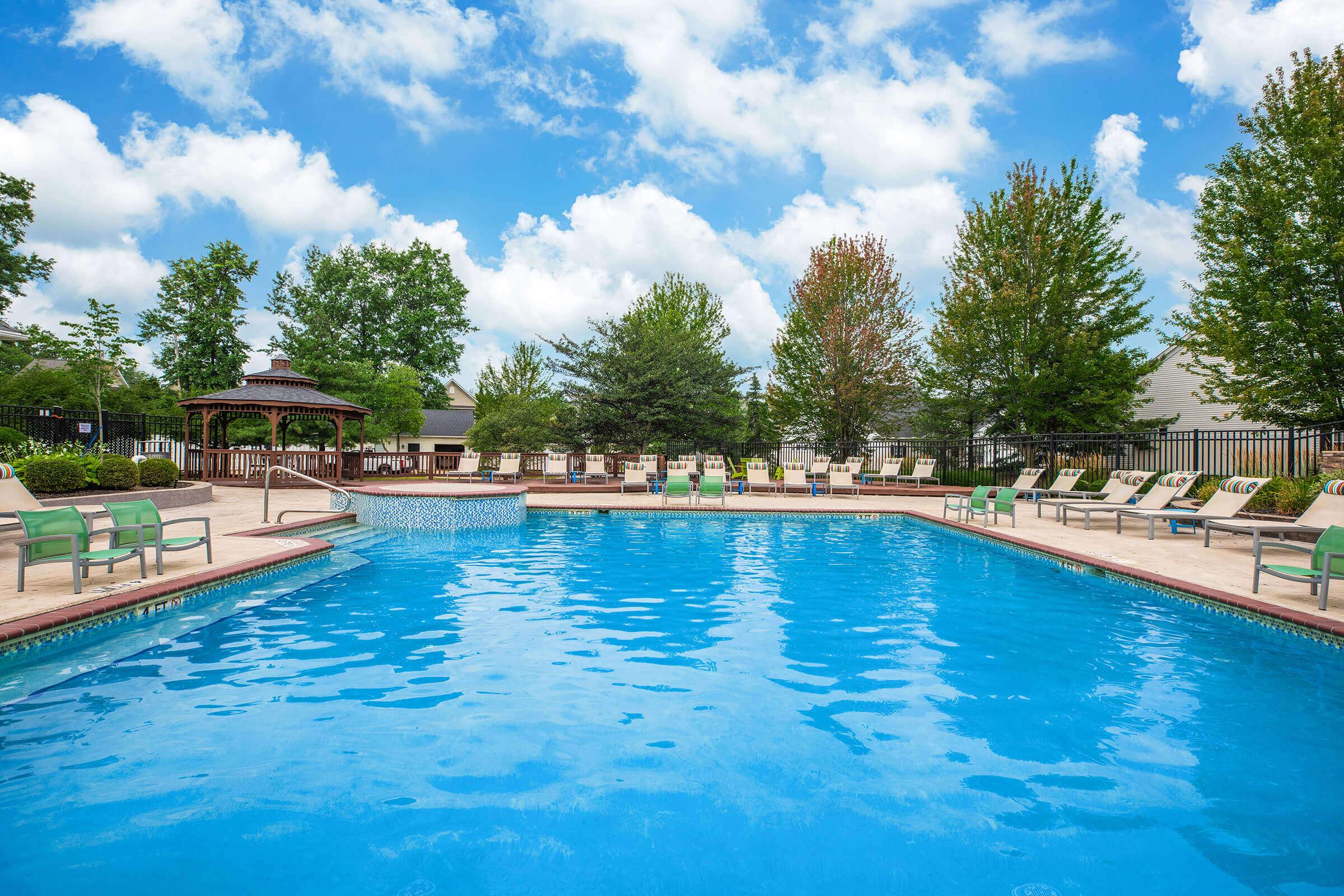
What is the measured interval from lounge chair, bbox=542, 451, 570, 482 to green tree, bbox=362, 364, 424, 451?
13.4 metres

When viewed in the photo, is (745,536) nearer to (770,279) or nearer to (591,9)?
(591,9)

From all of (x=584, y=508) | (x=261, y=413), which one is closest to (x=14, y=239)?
(x=261, y=413)

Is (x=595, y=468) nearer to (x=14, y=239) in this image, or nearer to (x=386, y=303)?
(x=14, y=239)

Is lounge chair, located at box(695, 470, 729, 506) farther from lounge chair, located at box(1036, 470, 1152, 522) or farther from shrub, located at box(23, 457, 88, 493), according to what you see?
shrub, located at box(23, 457, 88, 493)

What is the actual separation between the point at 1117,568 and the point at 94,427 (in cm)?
2237

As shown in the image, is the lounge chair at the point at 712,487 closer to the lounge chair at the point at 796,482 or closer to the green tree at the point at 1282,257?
the lounge chair at the point at 796,482

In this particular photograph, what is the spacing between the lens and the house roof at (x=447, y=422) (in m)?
57.1

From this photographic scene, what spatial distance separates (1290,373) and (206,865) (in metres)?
20.7

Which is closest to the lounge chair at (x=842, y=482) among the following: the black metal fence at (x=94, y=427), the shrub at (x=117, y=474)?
the shrub at (x=117, y=474)

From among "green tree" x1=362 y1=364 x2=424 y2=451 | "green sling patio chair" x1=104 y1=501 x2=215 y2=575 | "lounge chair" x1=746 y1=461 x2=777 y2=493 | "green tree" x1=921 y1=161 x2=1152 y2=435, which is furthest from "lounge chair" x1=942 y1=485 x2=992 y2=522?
"green tree" x1=362 y1=364 x2=424 y2=451

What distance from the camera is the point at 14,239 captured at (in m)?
27.6

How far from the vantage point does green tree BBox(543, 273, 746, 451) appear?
22438 millimetres

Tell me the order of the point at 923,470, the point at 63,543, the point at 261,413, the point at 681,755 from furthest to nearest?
1. the point at 261,413
2. the point at 923,470
3. the point at 63,543
4. the point at 681,755

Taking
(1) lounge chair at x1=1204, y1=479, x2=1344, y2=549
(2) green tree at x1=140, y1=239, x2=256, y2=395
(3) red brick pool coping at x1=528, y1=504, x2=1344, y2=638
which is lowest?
(3) red brick pool coping at x1=528, y1=504, x2=1344, y2=638
